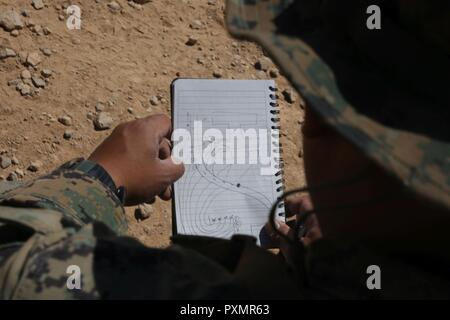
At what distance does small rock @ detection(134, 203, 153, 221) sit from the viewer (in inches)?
69.8

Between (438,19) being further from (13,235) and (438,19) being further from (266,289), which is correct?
(13,235)

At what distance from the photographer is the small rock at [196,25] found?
2.04 metres

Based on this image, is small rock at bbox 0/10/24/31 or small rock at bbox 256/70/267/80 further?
small rock at bbox 256/70/267/80

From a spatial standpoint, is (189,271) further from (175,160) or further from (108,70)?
(108,70)

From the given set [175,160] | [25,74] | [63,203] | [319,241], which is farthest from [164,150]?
[319,241]

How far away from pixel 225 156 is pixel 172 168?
0.19 meters

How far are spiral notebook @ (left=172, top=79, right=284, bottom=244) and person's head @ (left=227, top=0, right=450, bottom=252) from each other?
29.6 inches

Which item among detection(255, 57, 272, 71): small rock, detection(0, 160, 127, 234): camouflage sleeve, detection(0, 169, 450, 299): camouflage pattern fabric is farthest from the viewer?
detection(255, 57, 272, 71): small rock

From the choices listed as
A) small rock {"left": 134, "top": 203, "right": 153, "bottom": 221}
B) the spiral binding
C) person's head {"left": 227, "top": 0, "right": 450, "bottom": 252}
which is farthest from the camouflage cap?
small rock {"left": 134, "top": 203, "right": 153, "bottom": 221}

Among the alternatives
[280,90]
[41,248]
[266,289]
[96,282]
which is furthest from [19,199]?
[280,90]

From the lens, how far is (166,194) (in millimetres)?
1646

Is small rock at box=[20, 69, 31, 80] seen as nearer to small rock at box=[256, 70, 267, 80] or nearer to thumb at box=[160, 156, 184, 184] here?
thumb at box=[160, 156, 184, 184]
